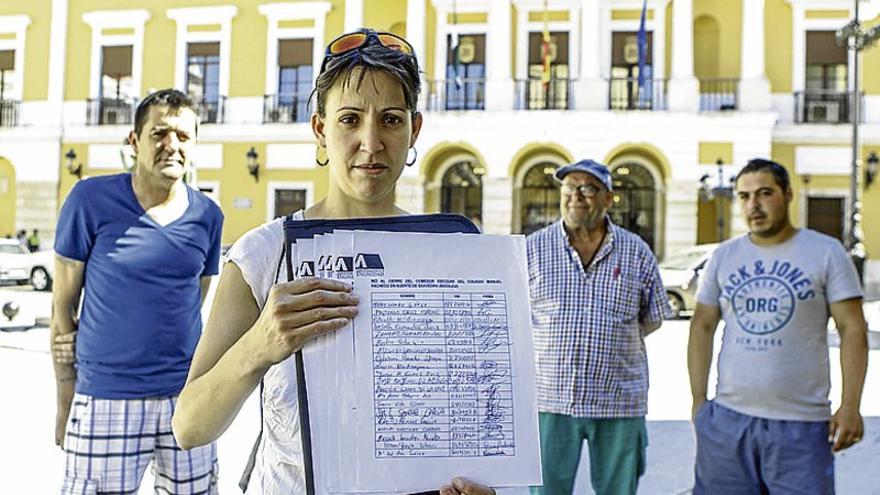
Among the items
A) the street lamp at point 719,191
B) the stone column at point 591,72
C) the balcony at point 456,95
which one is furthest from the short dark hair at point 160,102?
the balcony at point 456,95

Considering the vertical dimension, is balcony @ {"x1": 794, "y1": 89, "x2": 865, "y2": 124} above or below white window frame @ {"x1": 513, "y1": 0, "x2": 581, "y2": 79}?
below

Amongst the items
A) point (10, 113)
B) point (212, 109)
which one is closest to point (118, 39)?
point (212, 109)

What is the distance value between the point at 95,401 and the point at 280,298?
5.59ft

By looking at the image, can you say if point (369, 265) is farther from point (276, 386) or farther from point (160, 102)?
point (160, 102)

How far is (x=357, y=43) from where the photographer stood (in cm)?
157

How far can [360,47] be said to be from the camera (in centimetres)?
156

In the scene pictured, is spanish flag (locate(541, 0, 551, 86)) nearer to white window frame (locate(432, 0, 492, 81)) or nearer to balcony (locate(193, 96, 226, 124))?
white window frame (locate(432, 0, 492, 81))

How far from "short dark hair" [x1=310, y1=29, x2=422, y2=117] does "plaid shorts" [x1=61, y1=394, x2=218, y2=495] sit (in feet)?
5.29

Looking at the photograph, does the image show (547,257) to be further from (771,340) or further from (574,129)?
(574,129)

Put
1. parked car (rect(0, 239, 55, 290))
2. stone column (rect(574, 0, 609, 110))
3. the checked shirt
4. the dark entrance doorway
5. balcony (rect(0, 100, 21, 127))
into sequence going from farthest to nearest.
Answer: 1. balcony (rect(0, 100, 21, 127))
2. the dark entrance doorway
3. stone column (rect(574, 0, 609, 110))
4. parked car (rect(0, 239, 55, 290))
5. the checked shirt

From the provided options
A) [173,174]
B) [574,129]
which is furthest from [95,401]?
[574,129]

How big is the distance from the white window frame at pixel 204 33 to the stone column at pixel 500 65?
8.69 meters

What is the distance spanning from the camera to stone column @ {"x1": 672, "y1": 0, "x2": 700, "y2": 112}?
21.7 metres

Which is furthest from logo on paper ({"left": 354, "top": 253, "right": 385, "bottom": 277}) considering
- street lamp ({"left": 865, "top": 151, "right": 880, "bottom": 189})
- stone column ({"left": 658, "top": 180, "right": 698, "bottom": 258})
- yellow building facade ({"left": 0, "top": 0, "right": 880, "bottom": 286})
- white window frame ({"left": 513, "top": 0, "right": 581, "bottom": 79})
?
street lamp ({"left": 865, "top": 151, "right": 880, "bottom": 189})
